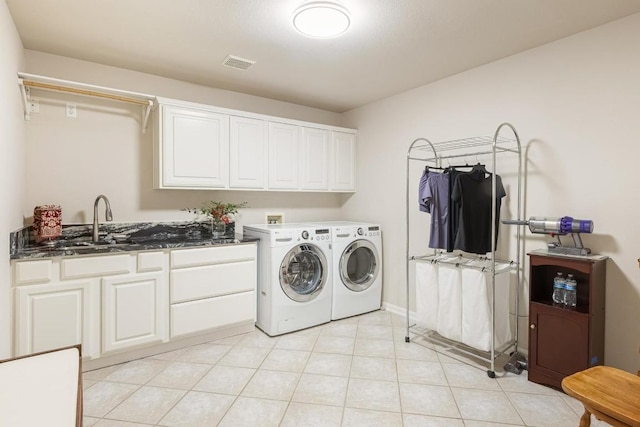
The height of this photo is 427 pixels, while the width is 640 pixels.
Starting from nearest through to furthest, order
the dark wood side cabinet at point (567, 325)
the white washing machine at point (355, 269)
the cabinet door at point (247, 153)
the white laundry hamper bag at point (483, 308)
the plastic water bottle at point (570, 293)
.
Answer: the dark wood side cabinet at point (567, 325), the plastic water bottle at point (570, 293), the white laundry hamper bag at point (483, 308), the cabinet door at point (247, 153), the white washing machine at point (355, 269)

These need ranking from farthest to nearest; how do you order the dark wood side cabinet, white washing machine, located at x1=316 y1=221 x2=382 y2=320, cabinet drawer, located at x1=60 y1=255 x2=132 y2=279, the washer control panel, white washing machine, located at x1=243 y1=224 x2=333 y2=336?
the washer control panel
white washing machine, located at x1=316 y1=221 x2=382 y2=320
white washing machine, located at x1=243 y1=224 x2=333 y2=336
cabinet drawer, located at x1=60 y1=255 x2=132 y2=279
the dark wood side cabinet

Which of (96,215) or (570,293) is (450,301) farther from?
(96,215)

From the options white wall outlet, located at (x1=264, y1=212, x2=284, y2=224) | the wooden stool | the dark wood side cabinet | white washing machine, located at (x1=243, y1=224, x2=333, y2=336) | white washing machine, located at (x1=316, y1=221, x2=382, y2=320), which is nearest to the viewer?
the wooden stool

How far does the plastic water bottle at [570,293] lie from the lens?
2127mm

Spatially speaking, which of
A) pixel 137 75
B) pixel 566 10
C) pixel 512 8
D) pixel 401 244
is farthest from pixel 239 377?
pixel 566 10

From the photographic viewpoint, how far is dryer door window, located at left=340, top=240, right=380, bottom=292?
345 centimetres

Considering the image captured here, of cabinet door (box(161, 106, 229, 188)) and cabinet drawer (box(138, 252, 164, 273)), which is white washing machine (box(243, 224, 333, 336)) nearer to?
cabinet door (box(161, 106, 229, 188))

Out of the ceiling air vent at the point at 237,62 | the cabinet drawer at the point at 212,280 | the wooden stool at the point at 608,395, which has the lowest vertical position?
the wooden stool at the point at 608,395

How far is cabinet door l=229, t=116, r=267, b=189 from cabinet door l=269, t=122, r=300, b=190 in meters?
0.09

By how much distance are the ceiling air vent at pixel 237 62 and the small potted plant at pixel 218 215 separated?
126 cm

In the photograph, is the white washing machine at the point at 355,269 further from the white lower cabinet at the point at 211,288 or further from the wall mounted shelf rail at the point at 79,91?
the wall mounted shelf rail at the point at 79,91

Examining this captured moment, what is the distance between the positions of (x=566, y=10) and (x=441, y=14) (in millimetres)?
734

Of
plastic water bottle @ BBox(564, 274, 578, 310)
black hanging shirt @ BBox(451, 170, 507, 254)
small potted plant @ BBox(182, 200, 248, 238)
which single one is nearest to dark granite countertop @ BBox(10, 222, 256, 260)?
small potted plant @ BBox(182, 200, 248, 238)

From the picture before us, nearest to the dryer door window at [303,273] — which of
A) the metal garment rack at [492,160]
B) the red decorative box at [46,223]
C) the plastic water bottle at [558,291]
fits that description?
the metal garment rack at [492,160]
